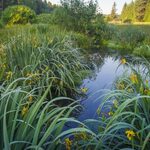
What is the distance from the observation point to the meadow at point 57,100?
201cm

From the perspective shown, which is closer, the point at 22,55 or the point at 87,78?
the point at 22,55

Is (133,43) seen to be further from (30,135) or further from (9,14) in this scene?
(30,135)

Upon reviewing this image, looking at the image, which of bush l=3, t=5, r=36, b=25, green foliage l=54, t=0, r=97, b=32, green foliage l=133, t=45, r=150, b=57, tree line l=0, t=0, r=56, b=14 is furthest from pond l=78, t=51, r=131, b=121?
tree line l=0, t=0, r=56, b=14

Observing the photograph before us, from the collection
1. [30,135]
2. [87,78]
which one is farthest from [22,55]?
[30,135]

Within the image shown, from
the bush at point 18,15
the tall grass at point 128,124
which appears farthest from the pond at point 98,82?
the bush at point 18,15

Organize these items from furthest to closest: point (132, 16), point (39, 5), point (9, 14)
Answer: point (132, 16) → point (39, 5) → point (9, 14)

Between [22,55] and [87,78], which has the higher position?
[22,55]

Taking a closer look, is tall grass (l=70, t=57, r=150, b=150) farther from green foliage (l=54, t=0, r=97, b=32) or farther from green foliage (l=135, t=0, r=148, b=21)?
green foliage (l=135, t=0, r=148, b=21)

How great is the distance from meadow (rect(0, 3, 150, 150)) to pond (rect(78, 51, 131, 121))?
14 centimetres

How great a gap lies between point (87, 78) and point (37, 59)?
211 cm

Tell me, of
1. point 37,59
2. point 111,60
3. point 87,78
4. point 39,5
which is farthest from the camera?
point 39,5

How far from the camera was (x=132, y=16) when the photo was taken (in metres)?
50.7

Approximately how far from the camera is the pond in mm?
4080

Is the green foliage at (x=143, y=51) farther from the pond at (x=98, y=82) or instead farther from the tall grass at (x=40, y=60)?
the tall grass at (x=40, y=60)
